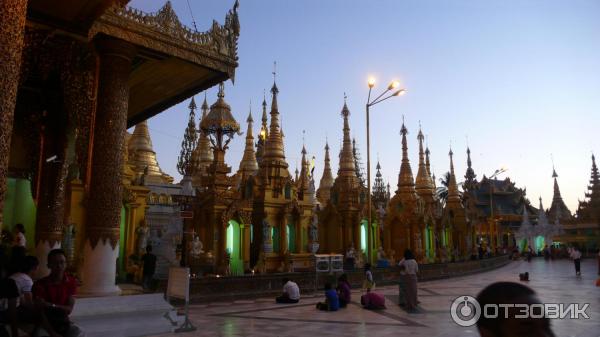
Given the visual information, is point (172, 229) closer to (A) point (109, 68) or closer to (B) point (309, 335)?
(A) point (109, 68)

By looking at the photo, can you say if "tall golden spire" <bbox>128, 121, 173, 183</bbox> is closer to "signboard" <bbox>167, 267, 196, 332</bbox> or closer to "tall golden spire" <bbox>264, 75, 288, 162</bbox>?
"tall golden spire" <bbox>264, 75, 288, 162</bbox>

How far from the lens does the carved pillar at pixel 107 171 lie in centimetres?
875

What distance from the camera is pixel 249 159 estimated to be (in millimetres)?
33594

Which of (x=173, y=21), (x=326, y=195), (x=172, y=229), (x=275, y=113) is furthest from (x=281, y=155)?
(x=173, y=21)

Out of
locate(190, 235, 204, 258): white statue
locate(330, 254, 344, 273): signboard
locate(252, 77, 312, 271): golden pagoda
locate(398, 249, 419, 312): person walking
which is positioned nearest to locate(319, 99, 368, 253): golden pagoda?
locate(252, 77, 312, 271): golden pagoda

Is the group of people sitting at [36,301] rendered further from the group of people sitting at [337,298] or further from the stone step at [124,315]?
the group of people sitting at [337,298]

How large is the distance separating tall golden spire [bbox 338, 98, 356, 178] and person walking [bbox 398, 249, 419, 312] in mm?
18453

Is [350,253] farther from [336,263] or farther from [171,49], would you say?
[171,49]

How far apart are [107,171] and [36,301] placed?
5061 mm

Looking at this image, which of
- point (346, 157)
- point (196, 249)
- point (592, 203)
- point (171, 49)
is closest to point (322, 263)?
point (196, 249)

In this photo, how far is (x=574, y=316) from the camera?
33.1 feet

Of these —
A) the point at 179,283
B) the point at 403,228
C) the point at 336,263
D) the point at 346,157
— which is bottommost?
the point at 336,263

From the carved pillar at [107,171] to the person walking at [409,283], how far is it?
6.68 meters

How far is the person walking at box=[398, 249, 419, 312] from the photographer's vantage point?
1118 cm
